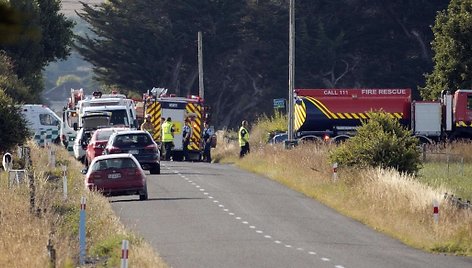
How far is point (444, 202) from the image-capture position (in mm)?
28641

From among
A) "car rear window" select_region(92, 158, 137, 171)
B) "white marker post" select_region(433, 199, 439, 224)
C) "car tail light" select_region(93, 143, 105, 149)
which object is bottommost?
"white marker post" select_region(433, 199, 439, 224)

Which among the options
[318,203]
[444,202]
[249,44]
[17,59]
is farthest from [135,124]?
[249,44]

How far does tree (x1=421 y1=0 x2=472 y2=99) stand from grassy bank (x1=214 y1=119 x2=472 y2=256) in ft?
60.5

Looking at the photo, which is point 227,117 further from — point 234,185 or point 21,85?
point 234,185

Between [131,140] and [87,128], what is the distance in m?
9.91

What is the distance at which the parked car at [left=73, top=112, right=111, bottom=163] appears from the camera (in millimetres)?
49406

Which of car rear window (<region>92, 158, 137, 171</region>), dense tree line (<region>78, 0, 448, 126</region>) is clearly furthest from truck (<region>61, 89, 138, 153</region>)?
dense tree line (<region>78, 0, 448, 126</region>)

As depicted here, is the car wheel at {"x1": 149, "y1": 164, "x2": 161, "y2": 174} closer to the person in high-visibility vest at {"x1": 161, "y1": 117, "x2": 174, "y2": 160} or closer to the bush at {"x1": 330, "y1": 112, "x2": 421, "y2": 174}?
the bush at {"x1": 330, "y1": 112, "x2": 421, "y2": 174}

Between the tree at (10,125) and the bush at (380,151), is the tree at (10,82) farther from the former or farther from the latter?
the bush at (380,151)

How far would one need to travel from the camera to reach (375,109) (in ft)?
179

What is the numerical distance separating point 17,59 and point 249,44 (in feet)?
71.1

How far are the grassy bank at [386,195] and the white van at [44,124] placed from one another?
604 inches

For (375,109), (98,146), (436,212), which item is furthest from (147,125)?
(436,212)

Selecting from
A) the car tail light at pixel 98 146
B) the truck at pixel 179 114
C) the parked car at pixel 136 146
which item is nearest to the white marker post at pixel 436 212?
the parked car at pixel 136 146
